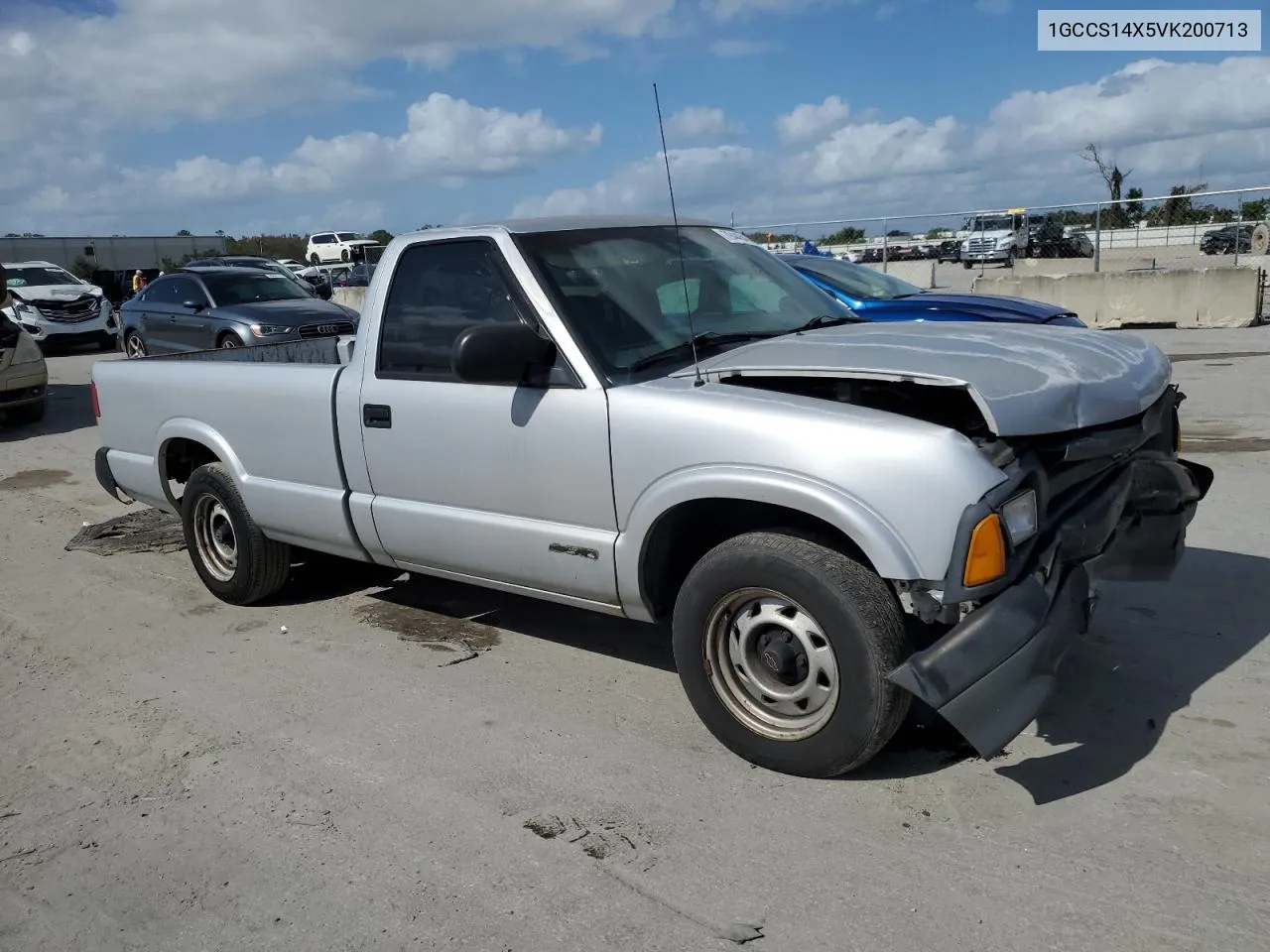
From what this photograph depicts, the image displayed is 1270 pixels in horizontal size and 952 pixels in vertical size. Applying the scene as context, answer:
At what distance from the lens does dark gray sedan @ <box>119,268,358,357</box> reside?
14602mm

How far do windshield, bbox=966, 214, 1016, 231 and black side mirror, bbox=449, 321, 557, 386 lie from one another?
65.0 feet

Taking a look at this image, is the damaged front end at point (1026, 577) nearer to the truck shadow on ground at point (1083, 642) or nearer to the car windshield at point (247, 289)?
the truck shadow on ground at point (1083, 642)

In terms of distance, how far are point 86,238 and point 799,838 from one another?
168 ft

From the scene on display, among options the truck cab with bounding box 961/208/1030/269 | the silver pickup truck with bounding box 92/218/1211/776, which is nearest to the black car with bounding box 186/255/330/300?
the truck cab with bounding box 961/208/1030/269

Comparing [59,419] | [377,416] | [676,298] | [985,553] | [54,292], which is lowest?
[59,419]

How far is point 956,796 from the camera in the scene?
3.49 m

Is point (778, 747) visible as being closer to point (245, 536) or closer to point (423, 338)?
point (423, 338)

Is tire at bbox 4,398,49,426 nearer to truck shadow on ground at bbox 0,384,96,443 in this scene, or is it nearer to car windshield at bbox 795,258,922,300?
truck shadow on ground at bbox 0,384,96,443

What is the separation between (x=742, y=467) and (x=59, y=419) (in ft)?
39.6

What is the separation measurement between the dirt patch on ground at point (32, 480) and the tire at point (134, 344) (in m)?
6.85

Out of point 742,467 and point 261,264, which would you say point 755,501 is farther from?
point 261,264

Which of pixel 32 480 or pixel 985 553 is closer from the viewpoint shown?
pixel 985 553

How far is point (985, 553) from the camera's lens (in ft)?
10.5

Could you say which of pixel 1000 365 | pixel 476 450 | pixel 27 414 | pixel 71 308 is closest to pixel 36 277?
pixel 71 308
